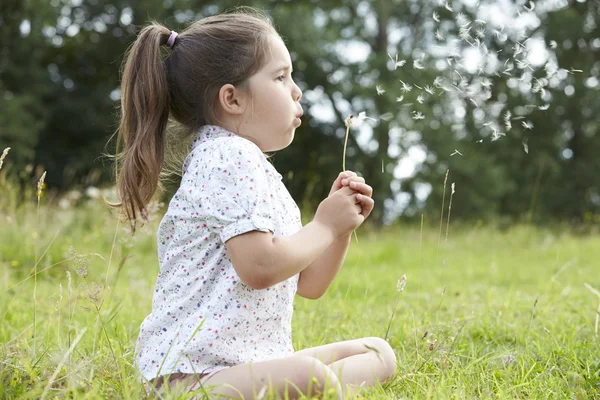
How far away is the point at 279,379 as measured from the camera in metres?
1.55

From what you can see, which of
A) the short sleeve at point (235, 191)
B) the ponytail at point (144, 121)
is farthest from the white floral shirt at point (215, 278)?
the ponytail at point (144, 121)

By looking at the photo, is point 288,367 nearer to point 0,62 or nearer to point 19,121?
point 19,121

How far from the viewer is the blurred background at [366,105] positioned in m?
13.2

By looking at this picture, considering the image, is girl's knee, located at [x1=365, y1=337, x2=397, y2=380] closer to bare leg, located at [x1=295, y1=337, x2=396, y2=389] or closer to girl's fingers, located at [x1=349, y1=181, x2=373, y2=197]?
bare leg, located at [x1=295, y1=337, x2=396, y2=389]

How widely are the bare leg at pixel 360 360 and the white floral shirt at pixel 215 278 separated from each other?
13 cm

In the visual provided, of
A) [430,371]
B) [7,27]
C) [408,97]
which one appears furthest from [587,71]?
[430,371]

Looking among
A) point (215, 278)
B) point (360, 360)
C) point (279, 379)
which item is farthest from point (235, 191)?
point (360, 360)

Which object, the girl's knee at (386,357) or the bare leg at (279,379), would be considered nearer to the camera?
the bare leg at (279,379)

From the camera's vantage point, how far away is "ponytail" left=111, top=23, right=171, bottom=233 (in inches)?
70.4

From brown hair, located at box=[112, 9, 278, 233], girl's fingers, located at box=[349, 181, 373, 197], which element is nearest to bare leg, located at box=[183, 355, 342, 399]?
girl's fingers, located at box=[349, 181, 373, 197]

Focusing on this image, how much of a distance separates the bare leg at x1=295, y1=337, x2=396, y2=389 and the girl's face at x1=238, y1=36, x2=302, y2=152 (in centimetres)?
58

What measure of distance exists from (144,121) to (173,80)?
0.46ft

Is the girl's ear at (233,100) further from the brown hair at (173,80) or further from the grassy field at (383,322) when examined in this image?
the grassy field at (383,322)

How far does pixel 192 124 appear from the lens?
6.21 feet
